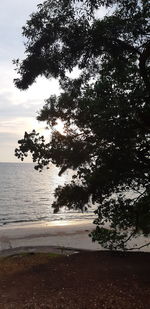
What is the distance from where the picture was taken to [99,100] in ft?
37.6

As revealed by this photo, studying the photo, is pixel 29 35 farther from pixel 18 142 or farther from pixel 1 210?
pixel 1 210

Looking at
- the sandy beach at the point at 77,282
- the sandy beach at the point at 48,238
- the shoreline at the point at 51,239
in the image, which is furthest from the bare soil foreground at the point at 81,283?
the sandy beach at the point at 48,238

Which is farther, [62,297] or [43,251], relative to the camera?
[43,251]

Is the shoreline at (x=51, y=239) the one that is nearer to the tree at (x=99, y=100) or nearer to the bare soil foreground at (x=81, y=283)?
the bare soil foreground at (x=81, y=283)

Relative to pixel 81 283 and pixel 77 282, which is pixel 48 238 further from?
pixel 81 283

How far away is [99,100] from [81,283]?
23.0ft

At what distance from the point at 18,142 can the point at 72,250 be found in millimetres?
13378

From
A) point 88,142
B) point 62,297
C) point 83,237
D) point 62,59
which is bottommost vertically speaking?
point 62,297

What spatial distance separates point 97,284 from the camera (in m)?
13.5

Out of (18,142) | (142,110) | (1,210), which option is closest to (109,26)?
(142,110)

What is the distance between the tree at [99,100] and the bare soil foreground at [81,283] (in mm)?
2553

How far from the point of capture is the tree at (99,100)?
1178 centimetres

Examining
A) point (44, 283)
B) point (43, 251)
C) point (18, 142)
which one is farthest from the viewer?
point (43, 251)

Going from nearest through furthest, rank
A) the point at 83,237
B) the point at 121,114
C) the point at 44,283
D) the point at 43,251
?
the point at 121,114 → the point at 44,283 → the point at 43,251 → the point at 83,237
